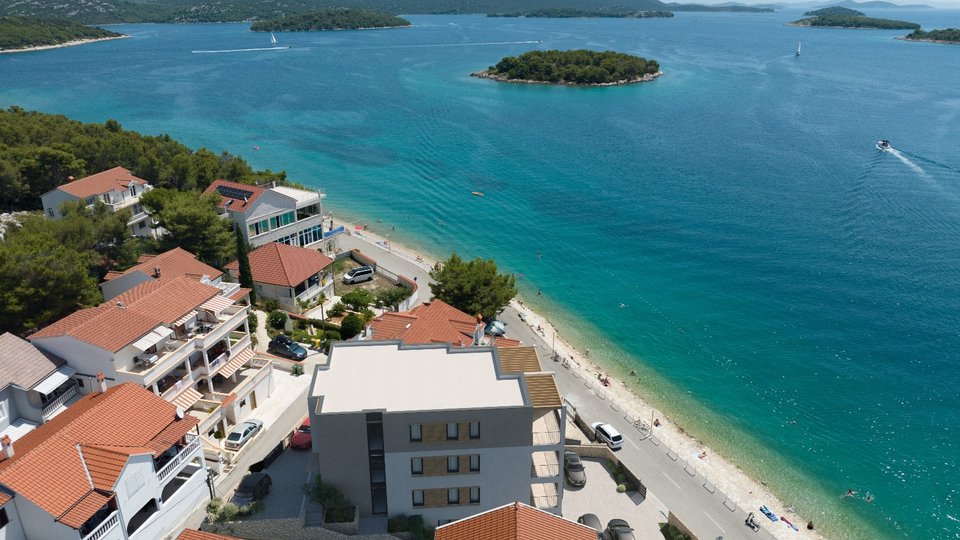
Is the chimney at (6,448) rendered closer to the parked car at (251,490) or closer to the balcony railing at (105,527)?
the balcony railing at (105,527)

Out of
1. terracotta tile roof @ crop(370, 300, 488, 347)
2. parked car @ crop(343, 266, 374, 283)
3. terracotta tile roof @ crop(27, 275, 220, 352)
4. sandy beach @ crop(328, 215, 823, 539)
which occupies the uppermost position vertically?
terracotta tile roof @ crop(27, 275, 220, 352)

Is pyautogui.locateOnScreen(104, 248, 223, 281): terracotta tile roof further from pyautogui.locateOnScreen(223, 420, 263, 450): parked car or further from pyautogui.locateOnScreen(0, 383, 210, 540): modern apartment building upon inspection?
pyautogui.locateOnScreen(0, 383, 210, 540): modern apartment building

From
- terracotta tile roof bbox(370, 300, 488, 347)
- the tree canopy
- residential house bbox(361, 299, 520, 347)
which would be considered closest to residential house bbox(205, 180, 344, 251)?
the tree canopy

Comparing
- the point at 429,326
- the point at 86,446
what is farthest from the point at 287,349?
the point at 86,446

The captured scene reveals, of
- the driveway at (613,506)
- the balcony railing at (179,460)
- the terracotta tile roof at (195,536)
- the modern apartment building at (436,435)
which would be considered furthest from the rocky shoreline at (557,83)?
the terracotta tile roof at (195,536)

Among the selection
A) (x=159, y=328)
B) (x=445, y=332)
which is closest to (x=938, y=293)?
(x=445, y=332)

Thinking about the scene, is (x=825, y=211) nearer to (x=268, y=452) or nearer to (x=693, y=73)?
(x=268, y=452)
